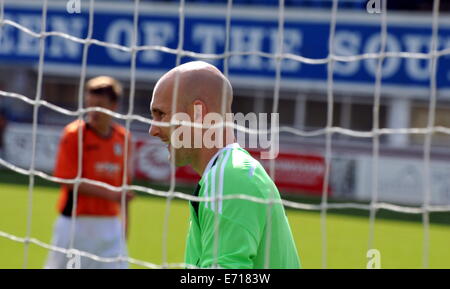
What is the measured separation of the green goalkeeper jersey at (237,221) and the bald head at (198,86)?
16 centimetres

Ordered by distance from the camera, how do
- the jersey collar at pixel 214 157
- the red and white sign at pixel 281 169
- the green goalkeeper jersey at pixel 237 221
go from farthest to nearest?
the red and white sign at pixel 281 169
the jersey collar at pixel 214 157
the green goalkeeper jersey at pixel 237 221

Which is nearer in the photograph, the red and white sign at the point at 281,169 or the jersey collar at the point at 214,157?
the jersey collar at the point at 214,157

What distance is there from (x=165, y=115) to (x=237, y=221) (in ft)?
1.70

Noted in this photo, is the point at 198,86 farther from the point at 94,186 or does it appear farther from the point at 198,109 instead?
the point at 94,186

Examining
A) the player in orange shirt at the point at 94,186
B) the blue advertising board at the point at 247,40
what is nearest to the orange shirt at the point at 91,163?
the player in orange shirt at the point at 94,186

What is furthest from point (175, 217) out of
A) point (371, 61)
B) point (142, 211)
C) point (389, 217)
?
point (371, 61)

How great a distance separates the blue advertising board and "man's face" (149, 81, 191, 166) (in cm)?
1441

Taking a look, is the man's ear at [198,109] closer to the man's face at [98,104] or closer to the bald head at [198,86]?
the bald head at [198,86]

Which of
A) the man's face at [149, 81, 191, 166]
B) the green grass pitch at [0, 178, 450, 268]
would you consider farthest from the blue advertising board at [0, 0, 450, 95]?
the man's face at [149, 81, 191, 166]

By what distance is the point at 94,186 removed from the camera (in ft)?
15.8

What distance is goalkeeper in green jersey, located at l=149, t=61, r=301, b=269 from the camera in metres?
2.24

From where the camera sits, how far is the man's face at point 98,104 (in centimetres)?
486

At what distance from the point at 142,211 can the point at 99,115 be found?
6237 mm

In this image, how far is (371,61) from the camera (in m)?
17.3
